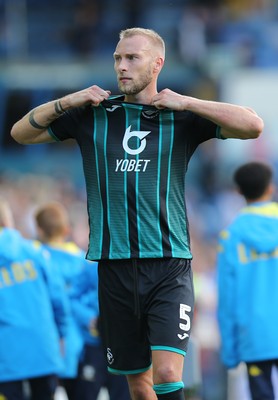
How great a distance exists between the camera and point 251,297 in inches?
338

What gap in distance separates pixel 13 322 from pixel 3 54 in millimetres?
19475

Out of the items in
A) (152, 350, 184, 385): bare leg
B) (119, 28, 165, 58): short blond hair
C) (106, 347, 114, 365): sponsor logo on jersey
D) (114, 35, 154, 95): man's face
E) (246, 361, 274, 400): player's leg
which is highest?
(119, 28, 165, 58): short blond hair

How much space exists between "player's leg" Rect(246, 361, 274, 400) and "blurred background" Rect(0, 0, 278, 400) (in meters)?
12.9

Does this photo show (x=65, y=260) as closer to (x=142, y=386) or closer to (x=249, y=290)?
(x=249, y=290)

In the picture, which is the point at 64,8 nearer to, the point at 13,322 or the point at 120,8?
the point at 120,8

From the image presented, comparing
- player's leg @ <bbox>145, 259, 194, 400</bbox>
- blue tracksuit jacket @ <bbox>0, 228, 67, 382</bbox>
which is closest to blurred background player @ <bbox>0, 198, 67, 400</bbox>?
blue tracksuit jacket @ <bbox>0, 228, 67, 382</bbox>

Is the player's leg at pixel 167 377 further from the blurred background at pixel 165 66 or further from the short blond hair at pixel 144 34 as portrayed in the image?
the blurred background at pixel 165 66

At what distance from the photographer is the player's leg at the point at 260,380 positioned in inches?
335

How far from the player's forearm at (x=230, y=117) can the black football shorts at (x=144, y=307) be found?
87cm

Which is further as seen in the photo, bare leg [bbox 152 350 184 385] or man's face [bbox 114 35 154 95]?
man's face [bbox 114 35 154 95]

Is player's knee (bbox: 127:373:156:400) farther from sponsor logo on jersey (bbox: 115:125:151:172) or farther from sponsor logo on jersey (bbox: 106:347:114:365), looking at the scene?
sponsor logo on jersey (bbox: 115:125:151:172)

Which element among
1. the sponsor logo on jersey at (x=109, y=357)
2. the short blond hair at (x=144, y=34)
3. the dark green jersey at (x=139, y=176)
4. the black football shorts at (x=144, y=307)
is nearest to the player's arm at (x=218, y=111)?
the dark green jersey at (x=139, y=176)

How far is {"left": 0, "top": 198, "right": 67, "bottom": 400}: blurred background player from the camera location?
869 cm

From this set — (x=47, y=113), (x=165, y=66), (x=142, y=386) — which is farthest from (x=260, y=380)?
(x=165, y=66)
